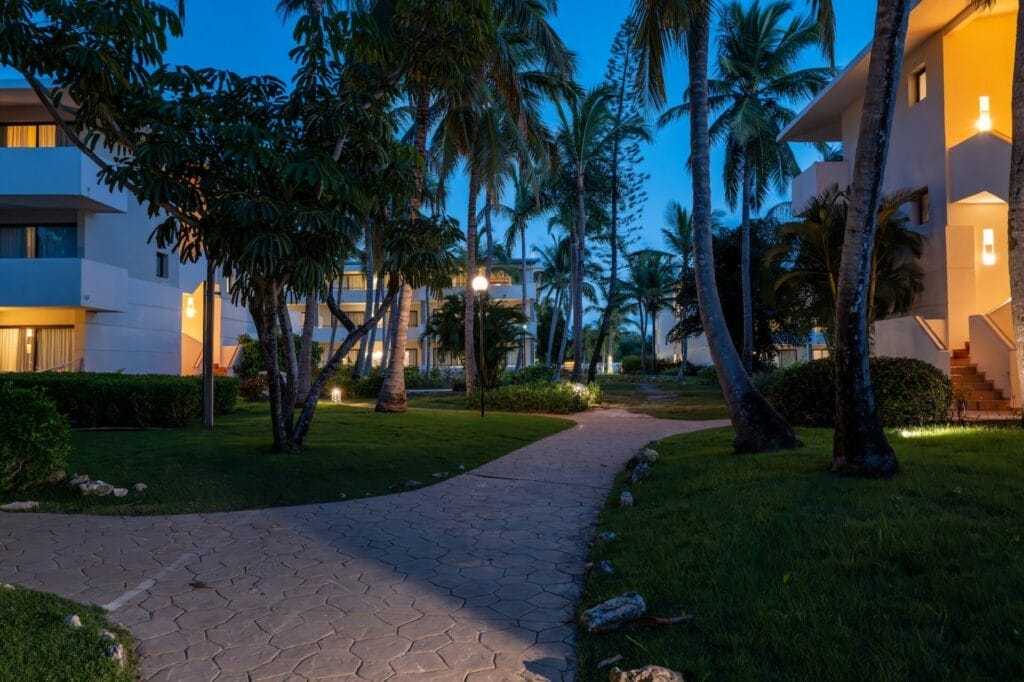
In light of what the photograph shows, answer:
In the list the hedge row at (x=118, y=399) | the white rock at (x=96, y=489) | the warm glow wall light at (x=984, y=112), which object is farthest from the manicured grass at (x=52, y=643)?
the warm glow wall light at (x=984, y=112)

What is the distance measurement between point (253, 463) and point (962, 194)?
15284 millimetres

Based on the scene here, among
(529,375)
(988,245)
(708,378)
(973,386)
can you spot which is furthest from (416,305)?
(973,386)

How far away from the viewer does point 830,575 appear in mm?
3920

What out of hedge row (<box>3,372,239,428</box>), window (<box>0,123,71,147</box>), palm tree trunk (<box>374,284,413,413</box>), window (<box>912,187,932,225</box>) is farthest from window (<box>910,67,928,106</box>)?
window (<box>0,123,71,147</box>)

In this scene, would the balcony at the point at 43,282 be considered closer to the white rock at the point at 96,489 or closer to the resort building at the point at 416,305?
the white rock at the point at 96,489

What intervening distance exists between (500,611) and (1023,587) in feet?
9.54

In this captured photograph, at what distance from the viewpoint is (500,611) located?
407 cm

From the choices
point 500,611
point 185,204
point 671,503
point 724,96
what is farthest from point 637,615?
point 724,96

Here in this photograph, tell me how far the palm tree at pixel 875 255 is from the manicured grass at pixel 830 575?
9.68 m

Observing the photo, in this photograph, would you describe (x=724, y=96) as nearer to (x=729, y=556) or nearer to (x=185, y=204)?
(x=185, y=204)

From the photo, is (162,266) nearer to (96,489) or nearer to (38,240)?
(38,240)

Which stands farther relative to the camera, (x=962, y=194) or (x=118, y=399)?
(x=962, y=194)

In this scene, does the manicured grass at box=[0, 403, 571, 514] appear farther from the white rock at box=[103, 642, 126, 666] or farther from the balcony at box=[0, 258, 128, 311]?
the balcony at box=[0, 258, 128, 311]

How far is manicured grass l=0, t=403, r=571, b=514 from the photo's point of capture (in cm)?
727
